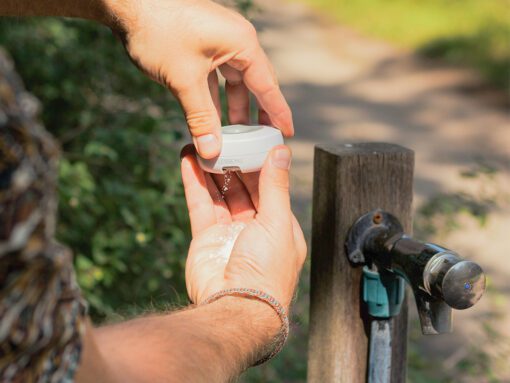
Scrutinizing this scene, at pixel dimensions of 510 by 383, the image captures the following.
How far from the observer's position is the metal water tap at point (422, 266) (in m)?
1.61

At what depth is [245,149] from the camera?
1707 mm

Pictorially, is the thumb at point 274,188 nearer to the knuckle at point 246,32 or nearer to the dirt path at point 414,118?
the knuckle at point 246,32

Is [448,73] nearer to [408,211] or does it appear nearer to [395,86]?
[395,86]

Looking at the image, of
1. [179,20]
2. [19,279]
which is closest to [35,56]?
[179,20]

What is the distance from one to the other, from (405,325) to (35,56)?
2217mm

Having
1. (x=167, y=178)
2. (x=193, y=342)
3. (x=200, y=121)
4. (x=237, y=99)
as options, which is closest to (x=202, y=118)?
(x=200, y=121)

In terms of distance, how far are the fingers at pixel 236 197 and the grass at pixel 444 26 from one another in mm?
6709

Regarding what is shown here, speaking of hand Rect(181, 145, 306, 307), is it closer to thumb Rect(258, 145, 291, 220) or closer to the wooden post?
thumb Rect(258, 145, 291, 220)

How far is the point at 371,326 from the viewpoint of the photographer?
191 centimetres

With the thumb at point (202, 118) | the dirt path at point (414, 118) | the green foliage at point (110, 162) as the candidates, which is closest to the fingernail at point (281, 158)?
the thumb at point (202, 118)

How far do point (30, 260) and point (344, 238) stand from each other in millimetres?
1117

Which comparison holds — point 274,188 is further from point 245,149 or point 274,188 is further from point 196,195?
point 196,195

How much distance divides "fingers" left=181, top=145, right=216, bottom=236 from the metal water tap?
1.07 ft

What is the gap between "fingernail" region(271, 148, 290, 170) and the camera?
64.8 inches
